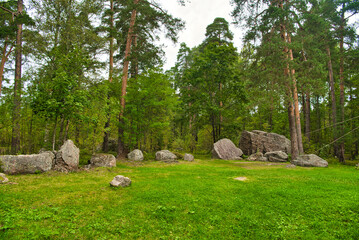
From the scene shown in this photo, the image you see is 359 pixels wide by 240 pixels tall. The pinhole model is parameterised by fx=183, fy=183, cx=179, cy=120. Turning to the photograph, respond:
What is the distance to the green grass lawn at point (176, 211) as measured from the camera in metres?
3.22

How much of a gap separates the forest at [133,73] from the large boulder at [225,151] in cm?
260

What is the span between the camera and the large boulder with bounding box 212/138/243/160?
1583 cm

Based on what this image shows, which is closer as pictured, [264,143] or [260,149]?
[260,149]

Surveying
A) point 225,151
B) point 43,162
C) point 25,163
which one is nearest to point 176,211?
point 43,162

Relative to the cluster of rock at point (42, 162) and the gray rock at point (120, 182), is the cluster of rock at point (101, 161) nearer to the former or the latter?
the cluster of rock at point (42, 162)

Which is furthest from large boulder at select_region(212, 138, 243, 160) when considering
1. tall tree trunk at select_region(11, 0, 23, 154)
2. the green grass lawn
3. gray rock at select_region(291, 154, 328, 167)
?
tall tree trunk at select_region(11, 0, 23, 154)

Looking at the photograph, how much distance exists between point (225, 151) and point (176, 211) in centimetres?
1283

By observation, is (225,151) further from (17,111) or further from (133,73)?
(17,111)

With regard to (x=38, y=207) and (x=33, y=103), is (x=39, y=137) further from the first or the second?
(x=38, y=207)

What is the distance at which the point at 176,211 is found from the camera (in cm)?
405

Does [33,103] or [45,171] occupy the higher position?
[33,103]

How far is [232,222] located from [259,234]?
0.52 meters

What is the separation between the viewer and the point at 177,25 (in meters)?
13.4

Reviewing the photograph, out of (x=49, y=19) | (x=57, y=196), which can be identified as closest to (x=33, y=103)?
(x=49, y=19)
